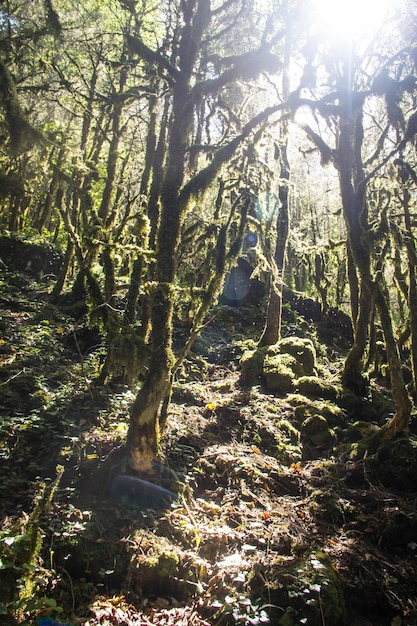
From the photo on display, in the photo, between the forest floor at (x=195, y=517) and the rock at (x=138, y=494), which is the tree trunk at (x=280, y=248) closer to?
the forest floor at (x=195, y=517)

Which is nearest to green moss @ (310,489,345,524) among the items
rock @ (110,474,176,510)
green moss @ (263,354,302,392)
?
rock @ (110,474,176,510)

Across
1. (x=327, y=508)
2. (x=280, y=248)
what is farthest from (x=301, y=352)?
(x=327, y=508)

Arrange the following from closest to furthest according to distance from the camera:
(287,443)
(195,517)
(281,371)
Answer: (195,517), (287,443), (281,371)

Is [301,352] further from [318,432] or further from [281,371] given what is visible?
[318,432]

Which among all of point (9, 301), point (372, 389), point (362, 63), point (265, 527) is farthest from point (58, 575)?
point (362, 63)

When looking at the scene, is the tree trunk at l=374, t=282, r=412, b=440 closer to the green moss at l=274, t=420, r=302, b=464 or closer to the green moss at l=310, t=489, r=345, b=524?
the green moss at l=274, t=420, r=302, b=464

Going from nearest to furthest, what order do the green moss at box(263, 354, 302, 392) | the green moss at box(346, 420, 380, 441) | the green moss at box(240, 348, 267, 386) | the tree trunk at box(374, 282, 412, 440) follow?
the tree trunk at box(374, 282, 412, 440) < the green moss at box(346, 420, 380, 441) < the green moss at box(263, 354, 302, 392) < the green moss at box(240, 348, 267, 386)

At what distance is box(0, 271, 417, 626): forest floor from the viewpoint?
3754 millimetres

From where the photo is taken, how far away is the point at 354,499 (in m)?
6.04

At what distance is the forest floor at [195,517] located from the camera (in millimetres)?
3754

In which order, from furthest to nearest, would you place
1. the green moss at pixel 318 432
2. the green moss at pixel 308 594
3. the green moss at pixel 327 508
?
the green moss at pixel 318 432 < the green moss at pixel 327 508 < the green moss at pixel 308 594

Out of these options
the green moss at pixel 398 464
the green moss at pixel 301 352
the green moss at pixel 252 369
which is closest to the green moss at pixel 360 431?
the green moss at pixel 398 464

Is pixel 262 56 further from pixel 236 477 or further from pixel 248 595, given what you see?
pixel 248 595

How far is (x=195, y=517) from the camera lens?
5.18 meters
